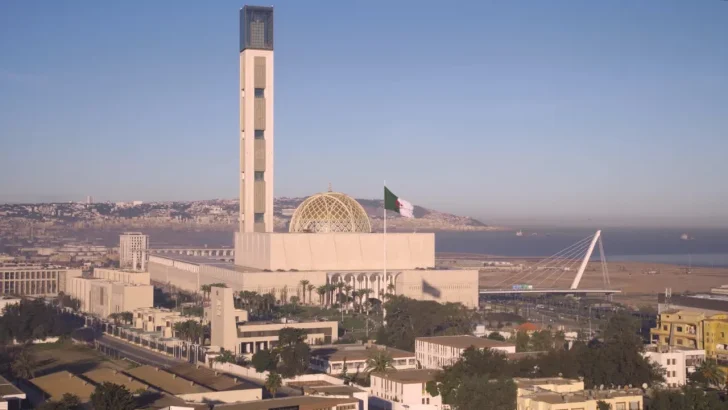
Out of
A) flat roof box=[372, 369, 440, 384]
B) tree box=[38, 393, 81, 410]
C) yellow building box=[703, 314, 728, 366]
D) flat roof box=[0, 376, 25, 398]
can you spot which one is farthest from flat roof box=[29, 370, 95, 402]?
yellow building box=[703, 314, 728, 366]

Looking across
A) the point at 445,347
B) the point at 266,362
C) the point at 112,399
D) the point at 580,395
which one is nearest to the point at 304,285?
the point at 445,347

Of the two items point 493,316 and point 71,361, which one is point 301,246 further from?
point 71,361

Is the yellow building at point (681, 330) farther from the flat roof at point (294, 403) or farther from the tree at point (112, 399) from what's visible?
the tree at point (112, 399)

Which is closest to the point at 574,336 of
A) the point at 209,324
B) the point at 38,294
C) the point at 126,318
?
the point at 209,324

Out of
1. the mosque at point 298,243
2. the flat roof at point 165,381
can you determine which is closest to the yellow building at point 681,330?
the flat roof at point 165,381

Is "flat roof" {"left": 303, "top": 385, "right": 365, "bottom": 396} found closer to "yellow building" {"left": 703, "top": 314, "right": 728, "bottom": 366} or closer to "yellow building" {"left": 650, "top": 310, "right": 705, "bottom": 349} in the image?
"yellow building" {"left": 650, "top": 310, "right": 705, "bottom": 349}

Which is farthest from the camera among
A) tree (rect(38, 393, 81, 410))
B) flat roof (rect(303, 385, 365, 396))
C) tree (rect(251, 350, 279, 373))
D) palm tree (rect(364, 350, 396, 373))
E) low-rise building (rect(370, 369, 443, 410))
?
tree (rect(251, 350, 279, 373))
